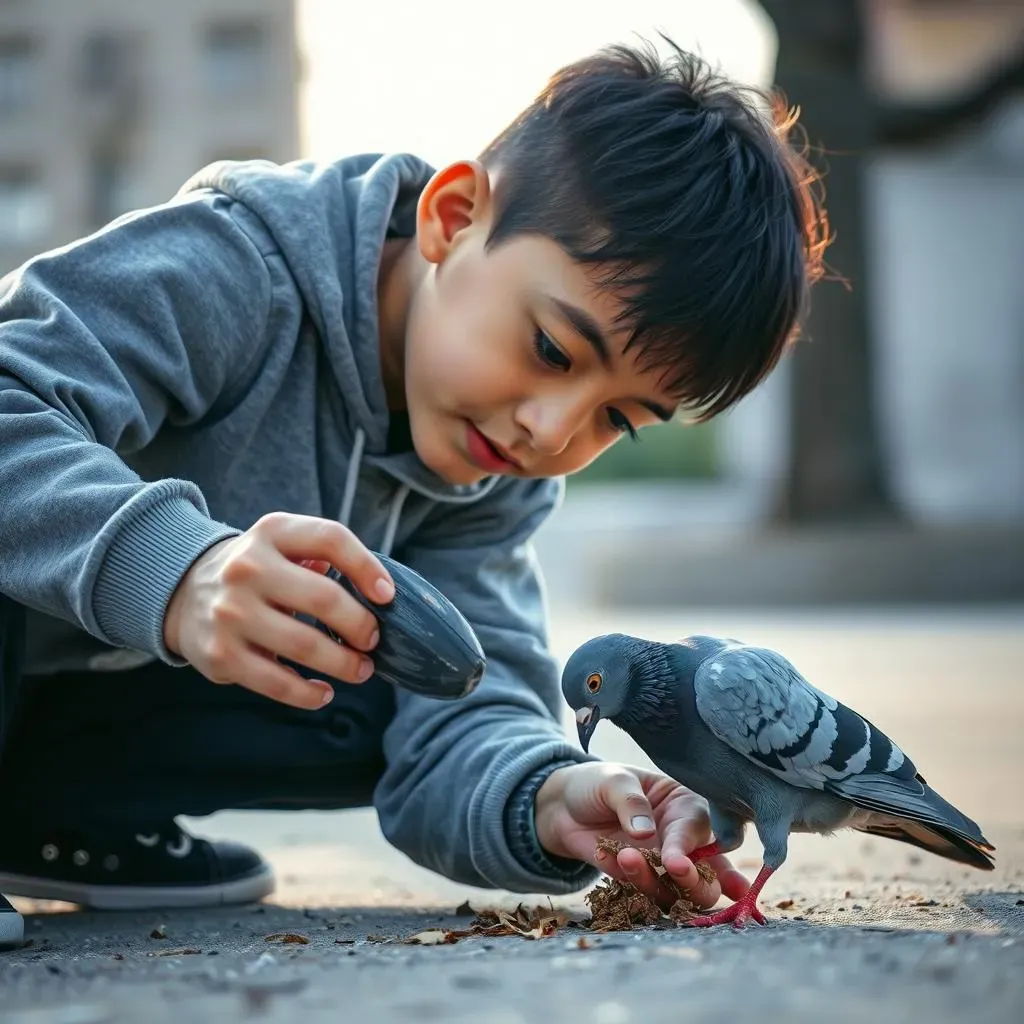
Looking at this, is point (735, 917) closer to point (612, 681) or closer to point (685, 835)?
point (685, 835)

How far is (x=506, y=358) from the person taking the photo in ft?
6.30

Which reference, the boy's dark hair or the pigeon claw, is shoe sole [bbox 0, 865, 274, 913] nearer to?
the pigeon claw

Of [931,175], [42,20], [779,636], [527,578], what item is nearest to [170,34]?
[42,20]

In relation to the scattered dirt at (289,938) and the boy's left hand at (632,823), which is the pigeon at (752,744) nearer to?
the boy's left hand at (632,823)

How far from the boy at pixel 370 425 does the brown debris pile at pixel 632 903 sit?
0.03 m

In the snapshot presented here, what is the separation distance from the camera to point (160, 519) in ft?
5.19

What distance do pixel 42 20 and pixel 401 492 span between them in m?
23.5

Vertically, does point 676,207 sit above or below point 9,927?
above

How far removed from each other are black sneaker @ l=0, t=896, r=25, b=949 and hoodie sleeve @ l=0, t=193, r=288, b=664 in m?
0.36

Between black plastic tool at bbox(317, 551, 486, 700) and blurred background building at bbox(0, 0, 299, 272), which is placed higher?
blurred background building at bbox(0, 0, 299, 272)

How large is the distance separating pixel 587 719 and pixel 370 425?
0.62 metres

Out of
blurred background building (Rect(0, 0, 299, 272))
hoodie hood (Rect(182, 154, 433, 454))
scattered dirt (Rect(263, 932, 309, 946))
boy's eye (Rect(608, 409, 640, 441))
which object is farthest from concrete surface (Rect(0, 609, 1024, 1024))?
blurred background building (Rect(0, 0, 299, 272))

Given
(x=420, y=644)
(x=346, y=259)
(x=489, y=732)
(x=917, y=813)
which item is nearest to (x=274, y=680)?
(x=420, y=644)

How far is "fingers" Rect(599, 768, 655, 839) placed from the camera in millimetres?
1785
